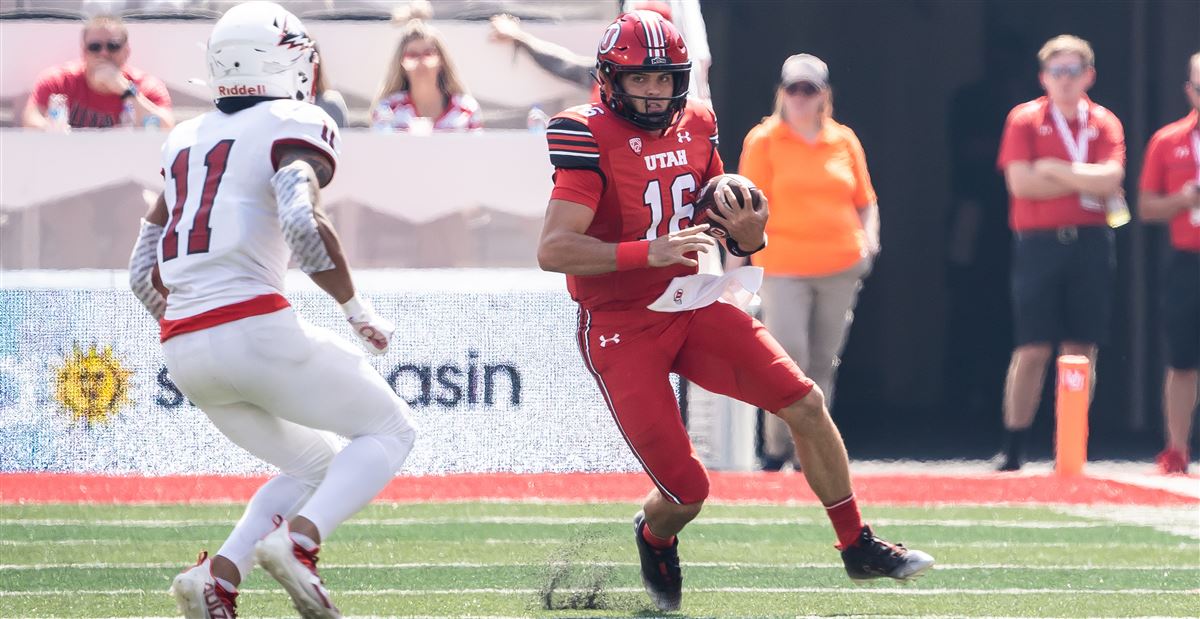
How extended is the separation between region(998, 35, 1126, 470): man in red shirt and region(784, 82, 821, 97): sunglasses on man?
1.06 meters

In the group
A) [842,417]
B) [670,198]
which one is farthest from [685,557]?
[842,417]

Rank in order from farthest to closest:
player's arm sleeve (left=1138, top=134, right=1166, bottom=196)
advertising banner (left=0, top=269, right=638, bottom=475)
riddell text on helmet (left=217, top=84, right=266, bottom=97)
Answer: player's arm sleeve (left=1138, top=134, right=1166, bottom=196) → advertising banner (left=0, top=269, right=638, bottom=475) → riddell text on helmet (left=217, top=84, right=266, bottom=97)

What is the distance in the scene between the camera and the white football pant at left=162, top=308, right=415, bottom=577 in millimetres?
4328

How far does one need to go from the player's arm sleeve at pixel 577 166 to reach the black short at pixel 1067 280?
458cm

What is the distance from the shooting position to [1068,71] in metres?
9.06

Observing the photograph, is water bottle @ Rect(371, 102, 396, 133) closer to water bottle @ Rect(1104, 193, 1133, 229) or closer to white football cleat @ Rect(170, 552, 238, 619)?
water bottle @ Rect(1104, 193, 1133, 229)

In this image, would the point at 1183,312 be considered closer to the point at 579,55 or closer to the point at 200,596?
the point at 579,55

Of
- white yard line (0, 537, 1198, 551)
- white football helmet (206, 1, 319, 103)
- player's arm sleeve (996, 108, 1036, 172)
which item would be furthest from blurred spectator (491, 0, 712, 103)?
white football helmet (206, 1, 319, 103)

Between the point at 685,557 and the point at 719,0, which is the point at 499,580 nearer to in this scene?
the point at 685,557

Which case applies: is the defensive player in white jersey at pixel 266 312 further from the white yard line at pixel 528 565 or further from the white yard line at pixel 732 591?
the white yard line at pixel 528 565

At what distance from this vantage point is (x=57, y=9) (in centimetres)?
1012

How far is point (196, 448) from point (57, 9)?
121 inches

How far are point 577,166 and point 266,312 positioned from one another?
102cm

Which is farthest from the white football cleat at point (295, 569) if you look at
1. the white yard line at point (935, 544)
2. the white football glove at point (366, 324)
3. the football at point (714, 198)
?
the white yard line at point (935, 544)
